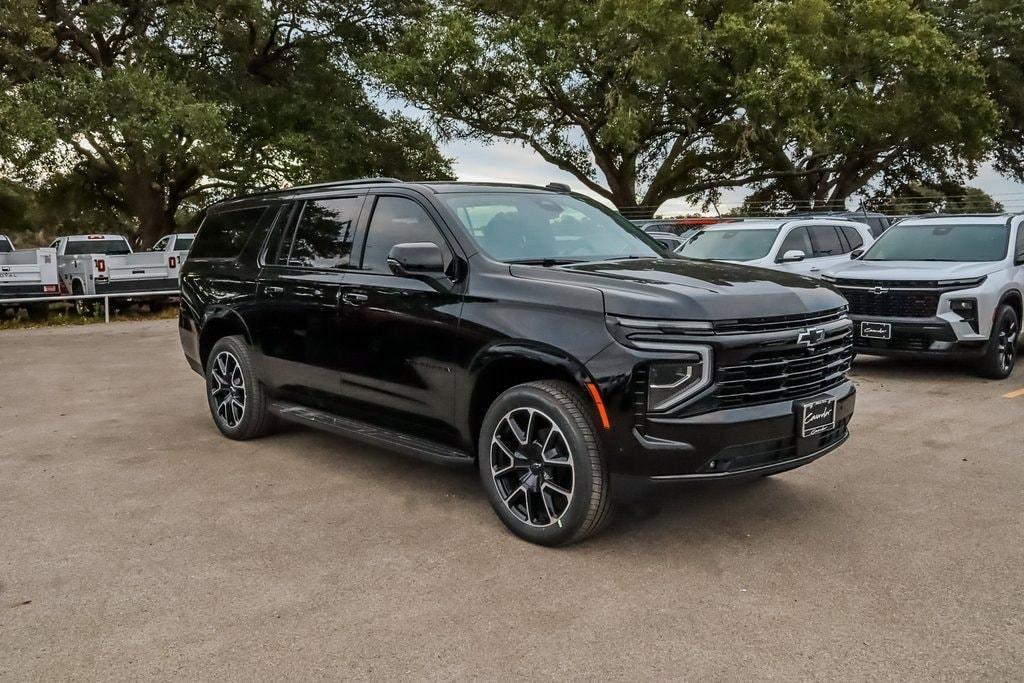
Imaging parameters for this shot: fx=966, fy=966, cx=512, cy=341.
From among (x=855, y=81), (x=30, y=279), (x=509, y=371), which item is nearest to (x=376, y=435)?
(x=509, y=371)

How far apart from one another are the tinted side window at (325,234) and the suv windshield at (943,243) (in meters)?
7.10

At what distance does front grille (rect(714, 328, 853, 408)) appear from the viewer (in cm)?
450

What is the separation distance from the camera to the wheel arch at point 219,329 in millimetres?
7043

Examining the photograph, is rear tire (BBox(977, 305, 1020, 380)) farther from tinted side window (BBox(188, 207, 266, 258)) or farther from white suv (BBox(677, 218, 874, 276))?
tinted side window (BBox(188, 207, 266, 258))

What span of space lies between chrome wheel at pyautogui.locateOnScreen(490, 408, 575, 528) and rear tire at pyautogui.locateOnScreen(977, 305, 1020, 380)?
6652mm

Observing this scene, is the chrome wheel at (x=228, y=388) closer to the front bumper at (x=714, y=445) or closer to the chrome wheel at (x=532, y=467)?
the chrome wheel at (x=532, y=467)

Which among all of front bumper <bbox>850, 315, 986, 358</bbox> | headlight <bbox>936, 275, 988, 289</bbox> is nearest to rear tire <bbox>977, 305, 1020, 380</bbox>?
front bumper <bbox>850, 315, 986, 358</bbox>

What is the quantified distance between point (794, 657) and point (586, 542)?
1430 millimetres

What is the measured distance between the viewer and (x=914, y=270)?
9.97m

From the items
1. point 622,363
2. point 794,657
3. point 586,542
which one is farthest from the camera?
point 586,542

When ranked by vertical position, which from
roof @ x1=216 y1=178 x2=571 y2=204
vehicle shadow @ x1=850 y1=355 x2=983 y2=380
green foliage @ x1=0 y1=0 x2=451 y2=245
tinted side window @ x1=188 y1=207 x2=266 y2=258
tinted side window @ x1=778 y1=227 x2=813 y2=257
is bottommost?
vehicle shadow @ x1=850 y1=355 x2=983 y2=380

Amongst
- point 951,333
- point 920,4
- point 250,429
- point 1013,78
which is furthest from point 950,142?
point 250,429

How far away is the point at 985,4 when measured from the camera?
116 feet

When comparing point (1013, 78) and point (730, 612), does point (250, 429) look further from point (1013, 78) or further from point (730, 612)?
point (1013, 78)
